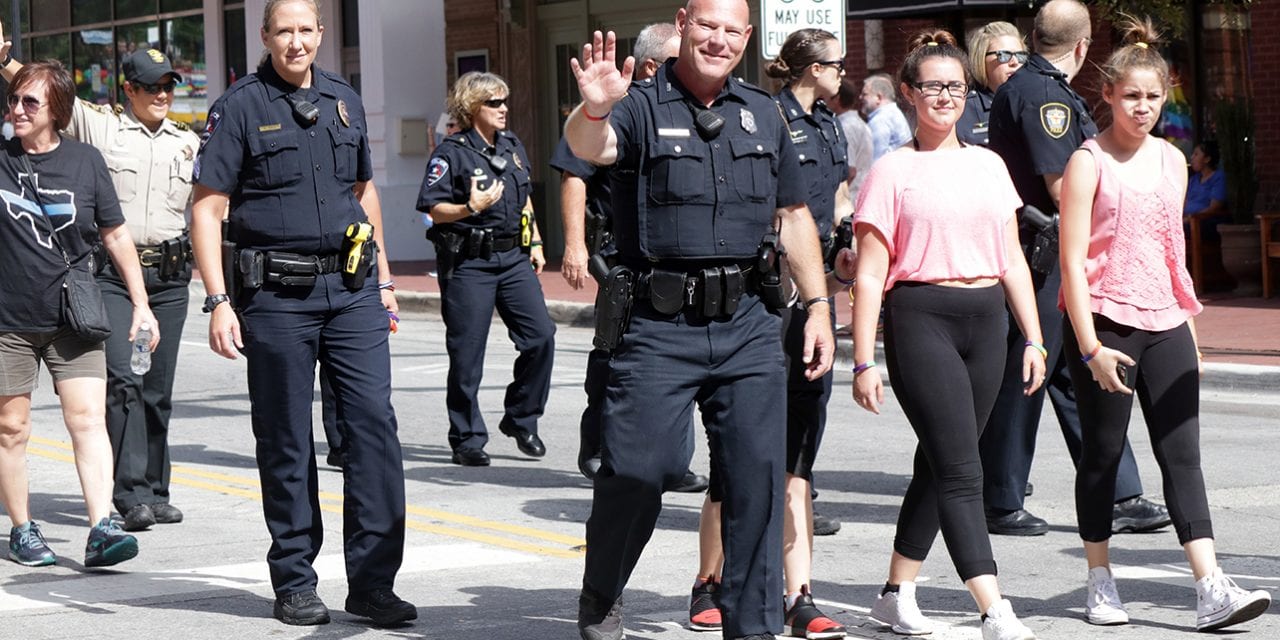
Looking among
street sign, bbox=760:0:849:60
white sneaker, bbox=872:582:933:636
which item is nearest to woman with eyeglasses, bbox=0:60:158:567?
white sneaker, bbox=872:582:933:636

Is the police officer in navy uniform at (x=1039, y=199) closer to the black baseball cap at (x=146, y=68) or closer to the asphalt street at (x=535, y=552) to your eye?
the asphalt street at (x=535, y=552)

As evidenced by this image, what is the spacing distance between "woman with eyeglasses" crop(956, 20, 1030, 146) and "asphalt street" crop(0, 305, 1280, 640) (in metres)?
1.61

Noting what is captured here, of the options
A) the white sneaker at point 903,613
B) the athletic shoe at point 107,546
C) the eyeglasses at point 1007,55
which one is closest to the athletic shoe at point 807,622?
the white sneaker at point 903,613

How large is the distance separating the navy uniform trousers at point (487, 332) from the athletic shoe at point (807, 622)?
4.22 metres

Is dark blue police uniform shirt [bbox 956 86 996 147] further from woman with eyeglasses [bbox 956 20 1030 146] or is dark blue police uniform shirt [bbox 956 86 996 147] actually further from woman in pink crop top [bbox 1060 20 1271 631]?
woman in pink crop top [bbox 1060 20 1271 631]

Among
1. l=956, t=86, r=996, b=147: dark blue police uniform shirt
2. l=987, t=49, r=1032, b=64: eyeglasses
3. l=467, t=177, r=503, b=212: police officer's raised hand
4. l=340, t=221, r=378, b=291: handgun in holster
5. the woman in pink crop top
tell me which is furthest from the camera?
l=467, t=177, r=503, b=212: police officer's raised hand

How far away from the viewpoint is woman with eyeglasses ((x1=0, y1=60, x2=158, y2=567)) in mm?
7078

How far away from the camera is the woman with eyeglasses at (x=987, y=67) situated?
25.4ft

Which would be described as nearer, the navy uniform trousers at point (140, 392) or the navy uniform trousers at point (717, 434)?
the navy uniform trousers at point (717, 434)

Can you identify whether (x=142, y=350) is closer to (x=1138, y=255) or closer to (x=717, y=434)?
(x=717, y=434)

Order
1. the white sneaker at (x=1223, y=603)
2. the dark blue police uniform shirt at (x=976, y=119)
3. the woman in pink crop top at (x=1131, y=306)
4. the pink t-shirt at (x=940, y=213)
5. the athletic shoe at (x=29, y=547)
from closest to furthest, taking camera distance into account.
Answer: the pink t-shirt at (x=940, y=213)
the white sneaker at (x=1223, y=603)
the woman in pink crop top at (x=1131, y=306)
the athletic shoe at (x=29, y=547)
the dark blue police uniform shirt at (x=976, y=119)

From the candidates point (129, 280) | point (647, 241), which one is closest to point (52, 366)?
point (129, 280)

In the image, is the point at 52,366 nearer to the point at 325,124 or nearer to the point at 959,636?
the point at 325,124

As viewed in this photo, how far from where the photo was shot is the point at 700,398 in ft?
17.6
